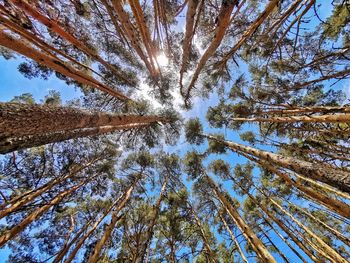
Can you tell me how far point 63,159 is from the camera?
9.92 metres

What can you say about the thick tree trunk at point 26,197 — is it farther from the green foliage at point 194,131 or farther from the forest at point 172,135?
the green foliage at point 194,131

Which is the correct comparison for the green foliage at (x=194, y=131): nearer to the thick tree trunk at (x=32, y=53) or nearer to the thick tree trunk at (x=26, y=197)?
the thick tree trunk at (x=26, y=197)

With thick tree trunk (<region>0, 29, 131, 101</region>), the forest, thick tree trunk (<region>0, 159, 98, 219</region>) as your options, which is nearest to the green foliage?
the forest

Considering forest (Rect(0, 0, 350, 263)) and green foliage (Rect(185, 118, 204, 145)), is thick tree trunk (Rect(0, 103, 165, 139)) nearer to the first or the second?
forest (Rect(0, 0, 350, 263))

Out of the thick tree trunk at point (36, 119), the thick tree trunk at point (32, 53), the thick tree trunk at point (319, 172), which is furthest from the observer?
the thick tree trunk at point (32, 53)

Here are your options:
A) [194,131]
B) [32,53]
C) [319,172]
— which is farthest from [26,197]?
[194,131]

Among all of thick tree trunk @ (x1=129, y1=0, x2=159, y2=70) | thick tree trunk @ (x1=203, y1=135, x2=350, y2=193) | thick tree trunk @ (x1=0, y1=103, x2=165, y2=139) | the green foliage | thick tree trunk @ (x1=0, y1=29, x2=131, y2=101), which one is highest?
the green foliage

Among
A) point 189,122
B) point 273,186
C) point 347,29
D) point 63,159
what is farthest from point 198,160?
point 347,29

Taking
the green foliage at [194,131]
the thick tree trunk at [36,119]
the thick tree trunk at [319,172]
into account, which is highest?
the green foliage at [194,131]

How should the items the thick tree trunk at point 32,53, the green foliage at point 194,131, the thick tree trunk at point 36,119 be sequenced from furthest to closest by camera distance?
the green foliage at point 194,131 < the thick tree trunk at point 32,53 < the thick tree trunk at point 36,119

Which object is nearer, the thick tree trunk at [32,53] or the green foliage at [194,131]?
the thick tree trunk at [32,53]

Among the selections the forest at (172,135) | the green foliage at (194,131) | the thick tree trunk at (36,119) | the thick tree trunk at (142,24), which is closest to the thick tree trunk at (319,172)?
the forest at (172,135)

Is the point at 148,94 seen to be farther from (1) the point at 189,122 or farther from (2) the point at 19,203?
(2) the point at 19,203

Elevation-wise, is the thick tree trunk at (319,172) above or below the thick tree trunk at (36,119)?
below
